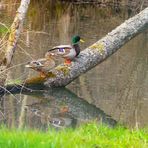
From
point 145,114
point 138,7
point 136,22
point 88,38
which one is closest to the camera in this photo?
point 145,114

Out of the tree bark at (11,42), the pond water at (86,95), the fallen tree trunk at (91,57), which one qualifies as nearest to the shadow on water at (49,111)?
the pond water at (86,95)

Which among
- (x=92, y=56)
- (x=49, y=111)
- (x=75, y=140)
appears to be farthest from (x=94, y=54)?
(x=75, y=140)

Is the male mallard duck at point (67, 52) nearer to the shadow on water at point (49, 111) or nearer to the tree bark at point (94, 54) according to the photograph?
the tree bark at point (94, 54)

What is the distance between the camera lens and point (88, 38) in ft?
60.0

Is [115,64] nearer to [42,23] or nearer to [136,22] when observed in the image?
[136,22]

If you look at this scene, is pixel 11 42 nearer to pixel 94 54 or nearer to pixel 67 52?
pixel 67 52

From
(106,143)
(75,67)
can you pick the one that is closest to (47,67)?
(75,67)

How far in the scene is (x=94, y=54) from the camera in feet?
41.3

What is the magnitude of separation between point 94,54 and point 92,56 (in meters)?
0.07

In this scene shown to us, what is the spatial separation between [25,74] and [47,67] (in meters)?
1.02

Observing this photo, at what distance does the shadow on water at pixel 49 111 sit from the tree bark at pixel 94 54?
270 millimetres

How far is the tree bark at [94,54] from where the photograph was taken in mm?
12109

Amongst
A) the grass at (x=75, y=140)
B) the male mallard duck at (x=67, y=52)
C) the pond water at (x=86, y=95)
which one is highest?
the male mallard duck at (x=67, y=52)

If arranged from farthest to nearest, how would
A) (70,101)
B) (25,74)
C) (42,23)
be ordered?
(42,23), (25,74), (70,101)
